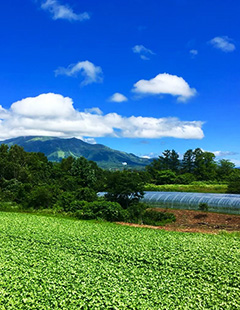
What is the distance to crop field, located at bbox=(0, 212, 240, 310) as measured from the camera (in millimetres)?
7230

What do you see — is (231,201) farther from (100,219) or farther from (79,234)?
(79,234)

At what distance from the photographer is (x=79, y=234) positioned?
12.7m

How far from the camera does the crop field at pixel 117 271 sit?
7.23 m

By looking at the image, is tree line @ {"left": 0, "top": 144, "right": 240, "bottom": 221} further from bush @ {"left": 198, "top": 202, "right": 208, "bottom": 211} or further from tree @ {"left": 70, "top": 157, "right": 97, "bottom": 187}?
bush @ {"left": 198, "top": 202, "right": 208, "bottom": 211}

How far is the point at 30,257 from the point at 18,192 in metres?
16.2

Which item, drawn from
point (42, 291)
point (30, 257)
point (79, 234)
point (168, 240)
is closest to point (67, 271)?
point (42, 291)

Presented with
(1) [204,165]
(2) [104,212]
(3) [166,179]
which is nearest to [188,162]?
(1) [204,165]

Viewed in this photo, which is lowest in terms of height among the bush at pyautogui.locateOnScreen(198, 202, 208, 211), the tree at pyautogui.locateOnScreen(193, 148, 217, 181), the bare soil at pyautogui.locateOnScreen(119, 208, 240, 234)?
the bare soil at pyautogui.locateOnScreen(119, 208, 240, 234)

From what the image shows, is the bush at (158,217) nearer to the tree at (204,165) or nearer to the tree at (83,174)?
the tree at (83,174)

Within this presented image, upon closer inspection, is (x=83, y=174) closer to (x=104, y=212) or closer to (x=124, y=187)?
(x=124, y=187)

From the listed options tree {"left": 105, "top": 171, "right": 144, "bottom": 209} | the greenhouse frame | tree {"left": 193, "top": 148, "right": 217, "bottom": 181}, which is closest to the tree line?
tree {"left": 105, "top": 171, "right": 144, "bottom": 209}

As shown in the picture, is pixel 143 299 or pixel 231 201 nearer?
pixel 143 299

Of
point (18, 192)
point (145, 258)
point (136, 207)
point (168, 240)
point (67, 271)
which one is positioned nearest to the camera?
point (67, 271)

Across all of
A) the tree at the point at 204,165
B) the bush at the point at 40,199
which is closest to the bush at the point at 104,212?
the bush at the point at 40,199
